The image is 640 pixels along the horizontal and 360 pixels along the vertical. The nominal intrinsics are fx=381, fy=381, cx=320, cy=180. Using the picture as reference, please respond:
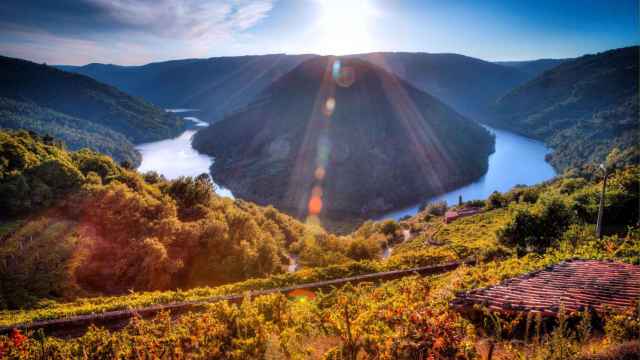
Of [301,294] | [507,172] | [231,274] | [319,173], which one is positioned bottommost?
[507,172]

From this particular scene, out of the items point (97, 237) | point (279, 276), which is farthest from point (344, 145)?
point (279, 276)

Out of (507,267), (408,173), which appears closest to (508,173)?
(408,173)

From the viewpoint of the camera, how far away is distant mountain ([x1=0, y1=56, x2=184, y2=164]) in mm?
129875

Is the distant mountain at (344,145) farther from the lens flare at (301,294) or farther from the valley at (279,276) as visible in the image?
the lens flare at (301,294)

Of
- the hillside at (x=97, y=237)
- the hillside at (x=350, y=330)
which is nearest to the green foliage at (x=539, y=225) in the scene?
the hillside at (x=350, y=330)

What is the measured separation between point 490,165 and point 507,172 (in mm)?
8587

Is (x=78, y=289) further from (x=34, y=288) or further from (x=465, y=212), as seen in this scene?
(x=465, y=212)

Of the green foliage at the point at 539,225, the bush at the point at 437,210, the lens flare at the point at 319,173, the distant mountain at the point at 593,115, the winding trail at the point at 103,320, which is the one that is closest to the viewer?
the winding trail at the point at 103,320

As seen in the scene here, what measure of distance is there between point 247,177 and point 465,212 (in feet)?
254

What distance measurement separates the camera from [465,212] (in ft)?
176

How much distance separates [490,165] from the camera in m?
136

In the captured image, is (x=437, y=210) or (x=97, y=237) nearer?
(x=97, y=237)

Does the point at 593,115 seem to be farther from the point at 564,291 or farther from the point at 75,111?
the point at 75,111

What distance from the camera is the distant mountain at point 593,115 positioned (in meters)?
129
